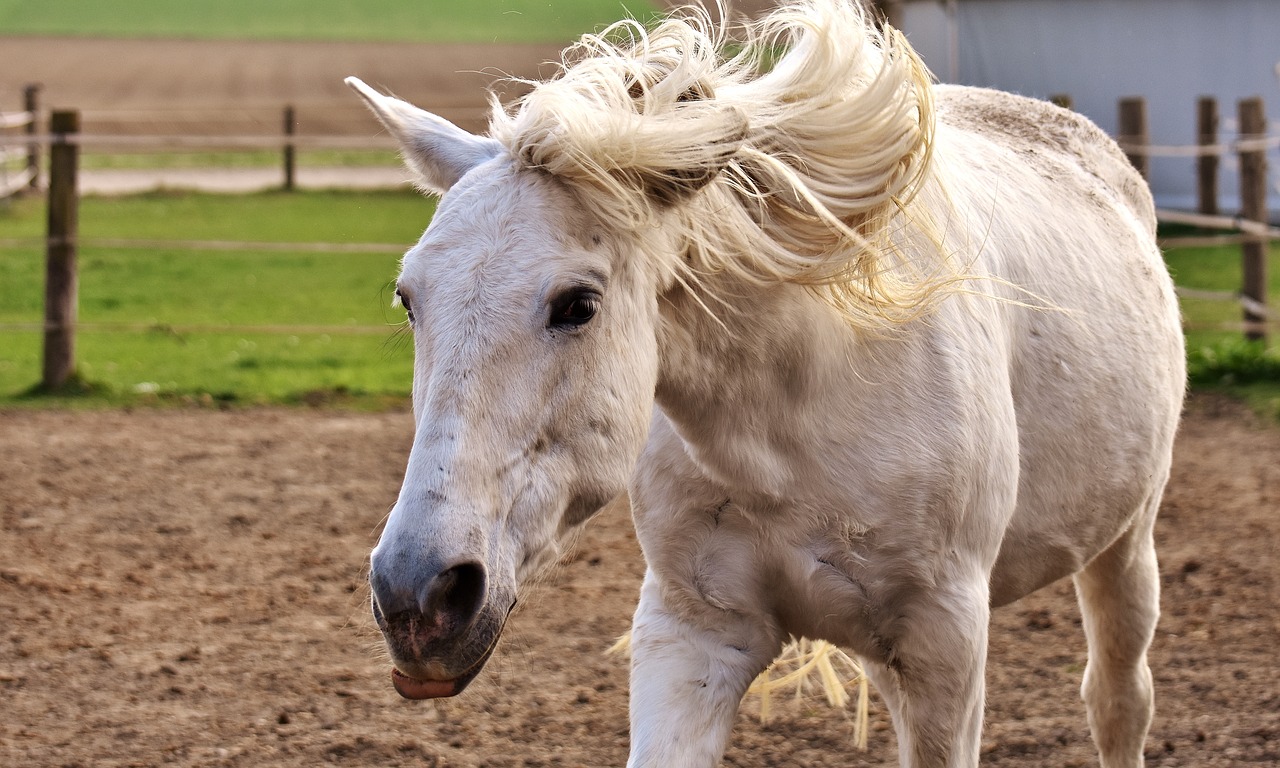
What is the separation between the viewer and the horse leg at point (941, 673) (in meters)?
2.47

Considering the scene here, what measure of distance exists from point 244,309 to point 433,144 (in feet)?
30.2

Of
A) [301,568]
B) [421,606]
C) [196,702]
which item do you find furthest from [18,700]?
[421,606]

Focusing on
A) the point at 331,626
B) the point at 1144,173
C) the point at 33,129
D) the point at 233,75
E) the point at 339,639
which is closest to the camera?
the point at 339,639

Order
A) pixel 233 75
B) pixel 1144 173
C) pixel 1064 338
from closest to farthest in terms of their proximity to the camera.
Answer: pixel 1064 338 < pixel 1144 173 < pixel 233 75

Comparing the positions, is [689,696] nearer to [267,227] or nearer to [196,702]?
[196,702]

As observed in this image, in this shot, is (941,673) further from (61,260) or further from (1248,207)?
(1248,207)

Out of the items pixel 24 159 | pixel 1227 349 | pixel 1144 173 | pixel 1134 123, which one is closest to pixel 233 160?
pixel 24 159

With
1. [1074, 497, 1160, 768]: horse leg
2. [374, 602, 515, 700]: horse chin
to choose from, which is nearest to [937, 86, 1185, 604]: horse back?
[1074, 497, 1160, 768]: horse leg

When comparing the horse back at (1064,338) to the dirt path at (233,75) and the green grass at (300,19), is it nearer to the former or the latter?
the dirt path at (233,75)

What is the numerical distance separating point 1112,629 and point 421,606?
231 centimetres

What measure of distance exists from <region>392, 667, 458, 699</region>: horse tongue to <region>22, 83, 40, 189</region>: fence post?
52.8ft

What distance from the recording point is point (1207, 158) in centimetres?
1072

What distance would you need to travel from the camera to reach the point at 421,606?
1.82m

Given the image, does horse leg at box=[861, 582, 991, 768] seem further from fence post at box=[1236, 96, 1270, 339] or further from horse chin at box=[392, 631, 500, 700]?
fence post at box=[1236, 96, 1270, 339]
